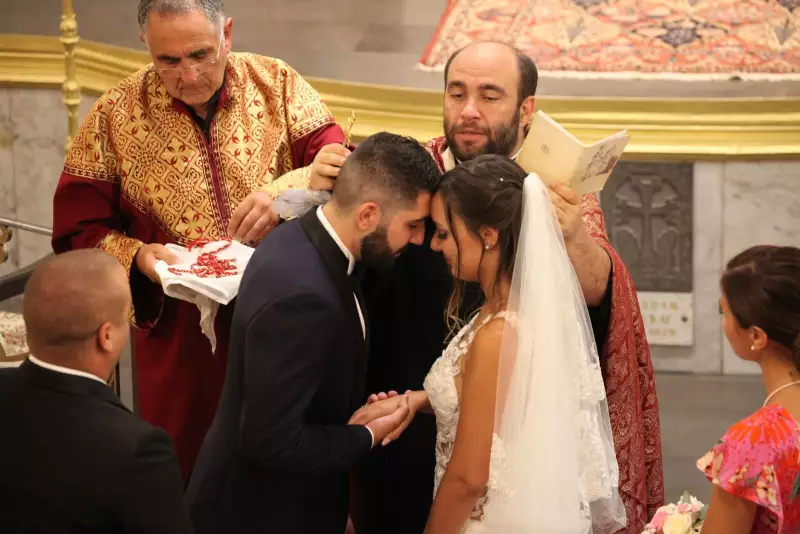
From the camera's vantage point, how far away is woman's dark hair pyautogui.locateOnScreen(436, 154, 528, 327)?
2.88 m

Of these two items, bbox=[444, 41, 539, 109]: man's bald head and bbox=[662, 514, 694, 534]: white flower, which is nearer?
bbox=[662, 514, 694, 534]: white flower

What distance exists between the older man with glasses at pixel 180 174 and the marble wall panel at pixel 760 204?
2.96m

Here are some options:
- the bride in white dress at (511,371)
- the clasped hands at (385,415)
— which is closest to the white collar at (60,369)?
the clasped hands at (385,415)

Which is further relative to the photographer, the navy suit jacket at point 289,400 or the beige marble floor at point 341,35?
the beige marble floor at point 341,35

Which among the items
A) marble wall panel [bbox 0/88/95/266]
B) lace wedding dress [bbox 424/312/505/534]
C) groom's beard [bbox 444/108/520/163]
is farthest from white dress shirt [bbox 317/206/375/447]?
marble wall panel [bbox 0/88/95/266]

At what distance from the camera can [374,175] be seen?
2.90 m

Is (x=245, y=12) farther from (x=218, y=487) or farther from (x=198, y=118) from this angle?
(x=218, y=487)

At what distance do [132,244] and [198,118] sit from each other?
465 millimetres

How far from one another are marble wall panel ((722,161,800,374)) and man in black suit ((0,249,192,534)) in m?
4.32

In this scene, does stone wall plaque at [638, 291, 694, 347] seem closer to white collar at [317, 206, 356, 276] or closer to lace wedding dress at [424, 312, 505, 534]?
lace wedding dress at [424, 312, 505, 534]

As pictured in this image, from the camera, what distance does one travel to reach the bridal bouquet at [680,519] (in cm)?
279

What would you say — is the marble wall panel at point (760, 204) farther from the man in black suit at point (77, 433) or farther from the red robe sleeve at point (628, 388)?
the man in black suit at point (77, 433)

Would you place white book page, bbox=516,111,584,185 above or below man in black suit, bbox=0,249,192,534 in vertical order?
above

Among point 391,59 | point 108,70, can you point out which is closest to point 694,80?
point 391,59
